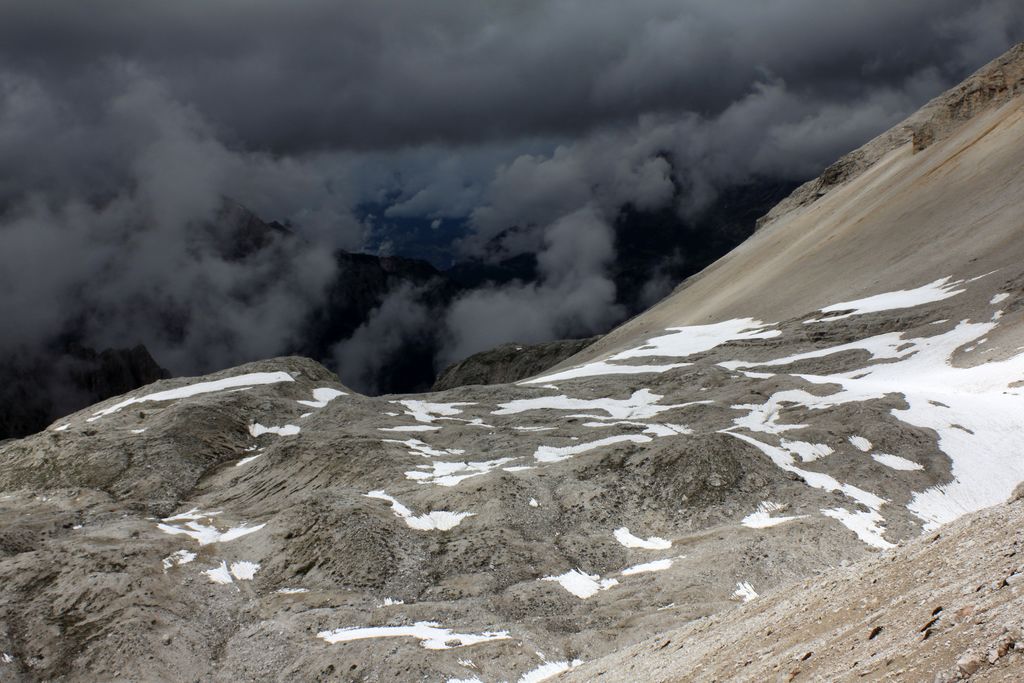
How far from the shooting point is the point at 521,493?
42.8m

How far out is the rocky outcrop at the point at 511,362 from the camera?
17750 cm

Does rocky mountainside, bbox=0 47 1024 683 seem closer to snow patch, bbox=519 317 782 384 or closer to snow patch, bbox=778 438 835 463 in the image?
snow patch, bbox=778 438 835 463

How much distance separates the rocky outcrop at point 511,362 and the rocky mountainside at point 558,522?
96.6m

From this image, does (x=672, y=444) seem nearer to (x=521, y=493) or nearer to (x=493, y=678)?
(x=521, y=493)

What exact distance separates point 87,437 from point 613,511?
38680 millimetres

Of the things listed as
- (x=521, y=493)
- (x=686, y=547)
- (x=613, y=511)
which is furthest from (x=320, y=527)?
(x=686, y=547)

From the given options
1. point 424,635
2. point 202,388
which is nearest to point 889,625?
point 424,635

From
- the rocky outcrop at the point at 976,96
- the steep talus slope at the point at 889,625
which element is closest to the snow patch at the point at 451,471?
the steep talus slope at the point at 889,625

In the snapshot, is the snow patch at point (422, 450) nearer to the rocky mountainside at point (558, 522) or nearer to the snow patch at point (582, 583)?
the rocky mountainside at point (558, 522)

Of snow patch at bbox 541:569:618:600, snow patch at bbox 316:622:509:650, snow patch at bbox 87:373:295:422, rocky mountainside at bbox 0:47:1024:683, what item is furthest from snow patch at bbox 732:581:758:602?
snow patch at bbox 87:373:295:422

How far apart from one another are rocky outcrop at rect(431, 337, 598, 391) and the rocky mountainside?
9661 cm

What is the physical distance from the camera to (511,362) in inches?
7446

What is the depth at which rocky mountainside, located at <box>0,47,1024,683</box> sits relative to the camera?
17688mm

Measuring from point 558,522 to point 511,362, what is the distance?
148322 mm
